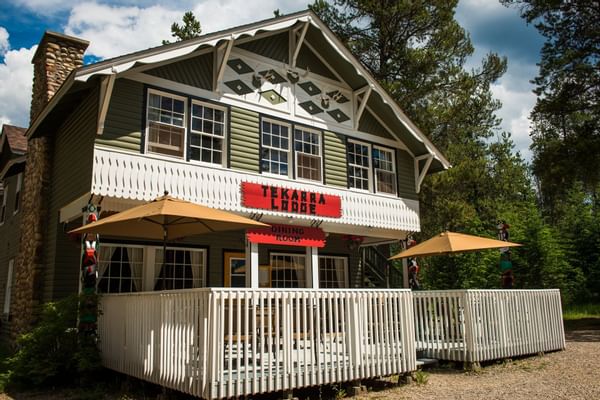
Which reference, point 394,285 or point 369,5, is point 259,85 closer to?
point 394,285

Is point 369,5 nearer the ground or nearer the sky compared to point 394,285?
nearer the sky

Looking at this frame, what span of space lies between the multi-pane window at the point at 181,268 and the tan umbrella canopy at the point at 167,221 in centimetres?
282

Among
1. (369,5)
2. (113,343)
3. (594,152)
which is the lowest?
(113,343)

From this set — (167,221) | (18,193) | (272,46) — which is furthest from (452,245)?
(18,193)

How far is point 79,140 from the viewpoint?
11.1 metres

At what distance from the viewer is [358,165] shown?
15039mm

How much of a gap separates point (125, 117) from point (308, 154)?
4.97 metres

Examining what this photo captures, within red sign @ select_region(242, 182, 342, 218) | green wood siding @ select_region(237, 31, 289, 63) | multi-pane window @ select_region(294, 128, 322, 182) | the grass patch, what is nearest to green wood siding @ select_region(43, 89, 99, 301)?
red sign @ select_region(242, 182, 342, 218)

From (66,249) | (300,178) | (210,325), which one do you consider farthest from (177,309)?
(300,178)

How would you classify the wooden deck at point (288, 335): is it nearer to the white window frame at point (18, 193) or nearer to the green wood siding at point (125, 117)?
the green wood siding at point (125, 117)

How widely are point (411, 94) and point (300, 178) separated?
12.2 metres

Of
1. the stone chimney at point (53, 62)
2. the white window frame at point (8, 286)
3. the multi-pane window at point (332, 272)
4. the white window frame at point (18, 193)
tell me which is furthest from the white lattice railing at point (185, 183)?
the white window frame at point (8, 286)

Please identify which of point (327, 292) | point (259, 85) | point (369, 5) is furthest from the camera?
point (369, 5)

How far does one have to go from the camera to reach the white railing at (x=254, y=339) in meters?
6.45
